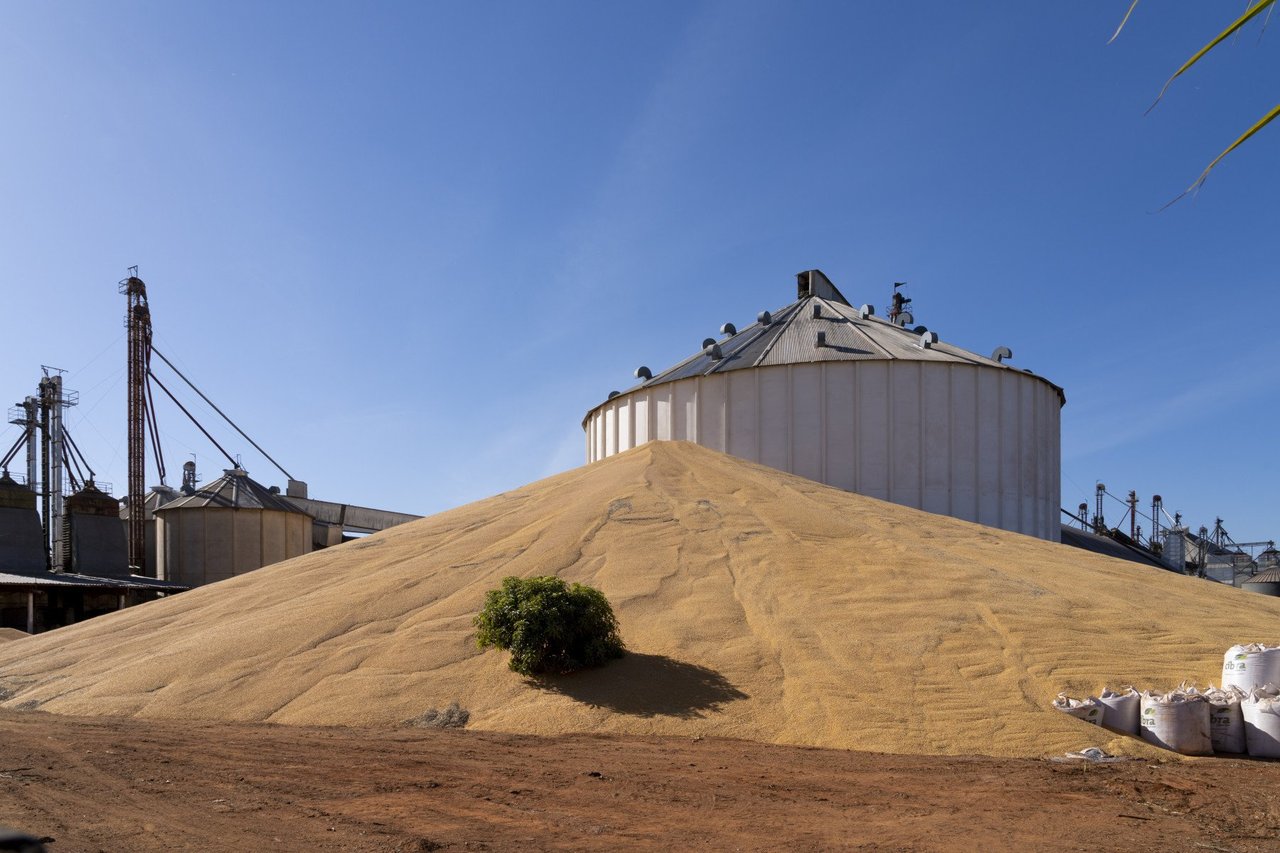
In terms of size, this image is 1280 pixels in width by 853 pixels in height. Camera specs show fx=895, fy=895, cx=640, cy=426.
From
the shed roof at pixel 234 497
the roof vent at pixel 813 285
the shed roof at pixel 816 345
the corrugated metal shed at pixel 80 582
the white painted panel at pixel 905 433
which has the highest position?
the roof vent at pixel 813 285

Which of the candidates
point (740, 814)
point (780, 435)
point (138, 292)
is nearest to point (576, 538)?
point (740, 814)

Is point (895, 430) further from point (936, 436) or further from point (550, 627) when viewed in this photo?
point (550, 627)

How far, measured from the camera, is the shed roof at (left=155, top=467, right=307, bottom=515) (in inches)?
1464

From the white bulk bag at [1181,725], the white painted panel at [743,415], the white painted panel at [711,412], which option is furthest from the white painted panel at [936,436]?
the white bulk bag at [1181,725]

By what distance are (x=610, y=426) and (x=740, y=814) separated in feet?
84.4

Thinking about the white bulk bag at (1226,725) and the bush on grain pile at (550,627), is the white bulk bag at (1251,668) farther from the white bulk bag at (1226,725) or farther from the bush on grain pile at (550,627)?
the bush on grain pile at (550,627)

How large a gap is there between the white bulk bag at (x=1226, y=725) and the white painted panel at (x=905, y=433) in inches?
671

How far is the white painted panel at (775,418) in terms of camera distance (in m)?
26.8

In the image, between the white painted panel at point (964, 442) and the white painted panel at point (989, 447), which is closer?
the white painted panel at point (964, 442)

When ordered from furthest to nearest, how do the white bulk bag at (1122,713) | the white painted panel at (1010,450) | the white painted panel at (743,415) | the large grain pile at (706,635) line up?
the white painted panel at (743,415) < the white painted panel at (1010,450) < the large grain pile at (706,635) < the white bulk bag at (1122,713)

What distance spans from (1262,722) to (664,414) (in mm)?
21455

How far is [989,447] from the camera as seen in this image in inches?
1065

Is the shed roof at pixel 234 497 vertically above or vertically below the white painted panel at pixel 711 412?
below

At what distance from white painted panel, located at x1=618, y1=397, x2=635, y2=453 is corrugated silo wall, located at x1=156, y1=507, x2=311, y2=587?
16223 mm
